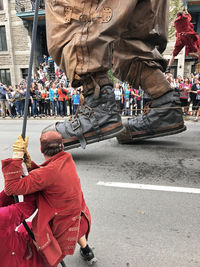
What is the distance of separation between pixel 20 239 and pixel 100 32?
2.35 m

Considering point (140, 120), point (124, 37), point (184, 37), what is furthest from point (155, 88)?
point (184, 37)

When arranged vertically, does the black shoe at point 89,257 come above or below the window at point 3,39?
below

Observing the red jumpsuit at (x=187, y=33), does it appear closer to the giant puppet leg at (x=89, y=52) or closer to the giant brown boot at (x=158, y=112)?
the giant brown boot at (x=158, y=112)

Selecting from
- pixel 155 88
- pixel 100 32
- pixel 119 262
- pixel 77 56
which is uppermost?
pixel 100 32

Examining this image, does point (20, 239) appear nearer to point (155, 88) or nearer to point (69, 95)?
point (155, 88)

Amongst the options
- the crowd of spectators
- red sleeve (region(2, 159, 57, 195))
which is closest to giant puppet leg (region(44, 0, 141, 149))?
red sleeve (region(2, 159, 57, 195))

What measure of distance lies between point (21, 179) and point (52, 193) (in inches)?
8.0

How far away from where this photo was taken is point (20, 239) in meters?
1.49

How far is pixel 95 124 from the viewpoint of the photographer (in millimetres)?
3154

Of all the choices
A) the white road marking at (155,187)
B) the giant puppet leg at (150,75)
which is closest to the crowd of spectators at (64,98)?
the giant puppet leg at (150,75)

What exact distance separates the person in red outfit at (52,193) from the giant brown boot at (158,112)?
2427mm

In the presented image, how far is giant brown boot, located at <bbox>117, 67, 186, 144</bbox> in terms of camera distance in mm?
3734

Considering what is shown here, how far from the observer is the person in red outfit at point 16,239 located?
135cm

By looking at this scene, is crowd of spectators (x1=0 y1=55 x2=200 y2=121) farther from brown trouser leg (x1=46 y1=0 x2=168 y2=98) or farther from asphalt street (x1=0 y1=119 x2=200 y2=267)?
brown trouser leg (x1=46 y1=0 x2=168 y2=98)
